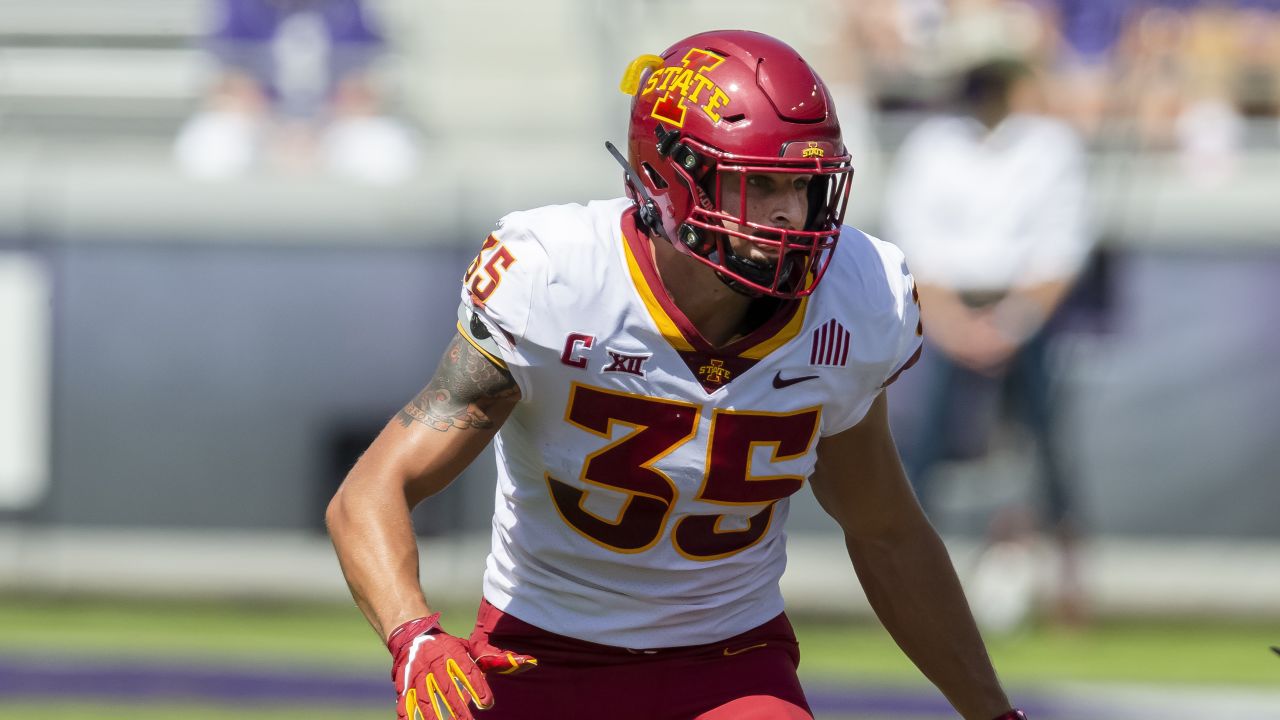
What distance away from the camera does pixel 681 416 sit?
2832 millimetres

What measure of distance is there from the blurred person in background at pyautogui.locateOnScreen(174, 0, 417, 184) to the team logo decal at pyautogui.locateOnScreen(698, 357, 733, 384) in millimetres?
4695

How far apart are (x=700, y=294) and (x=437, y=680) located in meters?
0.81

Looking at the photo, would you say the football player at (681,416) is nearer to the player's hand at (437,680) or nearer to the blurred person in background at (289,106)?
the player's hand at (437,680)

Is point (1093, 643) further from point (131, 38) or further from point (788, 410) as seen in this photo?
point (131, 38)

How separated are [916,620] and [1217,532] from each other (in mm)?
4336

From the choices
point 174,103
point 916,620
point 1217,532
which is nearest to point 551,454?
point 916,620

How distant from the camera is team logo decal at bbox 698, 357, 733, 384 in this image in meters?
2.84

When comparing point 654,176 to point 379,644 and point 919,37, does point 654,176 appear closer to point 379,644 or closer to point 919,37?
point 379,644

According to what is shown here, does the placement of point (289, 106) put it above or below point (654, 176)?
below

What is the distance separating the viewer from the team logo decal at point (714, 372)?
9.33 feet

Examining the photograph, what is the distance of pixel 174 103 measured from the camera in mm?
8508

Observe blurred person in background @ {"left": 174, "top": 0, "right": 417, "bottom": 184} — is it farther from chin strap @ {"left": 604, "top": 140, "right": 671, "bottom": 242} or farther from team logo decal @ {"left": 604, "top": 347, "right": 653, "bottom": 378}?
team logo decal @ {"left": 604, "top": 347, "right": 653, "bottom": 378}

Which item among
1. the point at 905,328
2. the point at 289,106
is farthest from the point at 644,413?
the point at 289,106

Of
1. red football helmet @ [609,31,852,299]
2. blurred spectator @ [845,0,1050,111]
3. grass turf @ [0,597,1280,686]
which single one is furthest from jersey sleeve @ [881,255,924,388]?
blurred spectator @ [845,0,1050,111]
